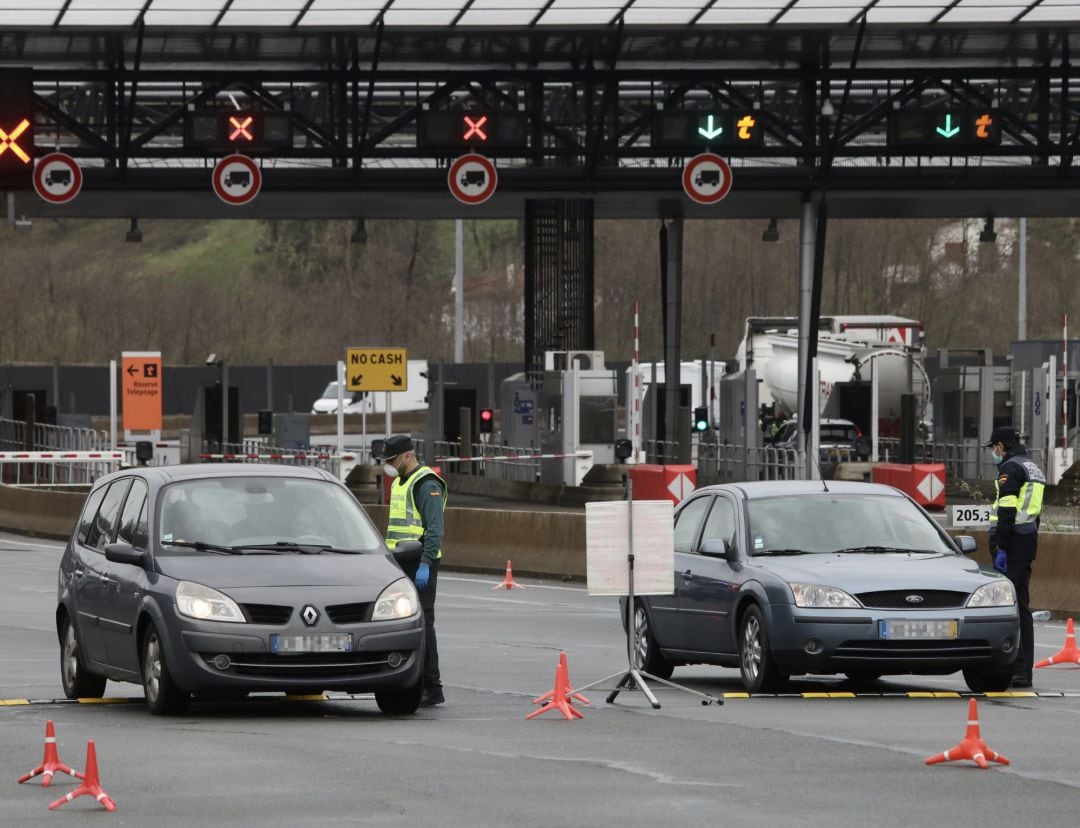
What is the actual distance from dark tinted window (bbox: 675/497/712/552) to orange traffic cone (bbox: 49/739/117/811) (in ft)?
23.6

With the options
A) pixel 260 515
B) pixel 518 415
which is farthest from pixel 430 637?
pixel 518 415

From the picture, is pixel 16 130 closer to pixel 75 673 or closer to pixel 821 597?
pixel 75 673

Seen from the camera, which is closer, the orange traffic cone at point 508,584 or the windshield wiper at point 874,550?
the windshield wiper at point 874,550

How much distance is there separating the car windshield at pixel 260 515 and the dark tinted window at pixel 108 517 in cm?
59

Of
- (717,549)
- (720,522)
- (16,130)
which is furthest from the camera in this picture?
(16,130)

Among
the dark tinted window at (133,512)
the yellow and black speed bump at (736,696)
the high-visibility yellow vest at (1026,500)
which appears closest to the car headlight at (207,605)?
the dark tinted window at (133,512)

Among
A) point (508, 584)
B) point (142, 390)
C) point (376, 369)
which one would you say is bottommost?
point (508, 584)

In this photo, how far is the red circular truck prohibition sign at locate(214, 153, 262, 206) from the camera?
38.8 metres

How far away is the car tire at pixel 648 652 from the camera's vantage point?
16703mm

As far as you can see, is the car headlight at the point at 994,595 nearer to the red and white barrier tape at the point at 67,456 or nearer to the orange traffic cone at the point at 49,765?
the orange traffic cone at the point at 49,765

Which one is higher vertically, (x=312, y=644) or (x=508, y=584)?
(x=312, y=644)

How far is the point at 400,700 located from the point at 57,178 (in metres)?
26.1

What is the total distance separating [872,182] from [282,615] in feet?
97.3

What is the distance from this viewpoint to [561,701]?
1378 centimetres
